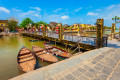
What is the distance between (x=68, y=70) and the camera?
3.33 meters

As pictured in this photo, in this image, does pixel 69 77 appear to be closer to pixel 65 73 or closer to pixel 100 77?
pixel 65 73

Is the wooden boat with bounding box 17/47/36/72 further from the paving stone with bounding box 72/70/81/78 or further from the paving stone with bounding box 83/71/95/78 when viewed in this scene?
the paving stone with bounding box 83/71/95/78

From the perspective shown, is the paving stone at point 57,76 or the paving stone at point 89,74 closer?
the paving stone at point 57,76

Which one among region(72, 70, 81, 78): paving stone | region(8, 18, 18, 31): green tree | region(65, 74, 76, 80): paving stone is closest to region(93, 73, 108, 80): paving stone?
region(72, 70, 81, 78): paving stone

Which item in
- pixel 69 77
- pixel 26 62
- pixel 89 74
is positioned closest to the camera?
pixel 69 77

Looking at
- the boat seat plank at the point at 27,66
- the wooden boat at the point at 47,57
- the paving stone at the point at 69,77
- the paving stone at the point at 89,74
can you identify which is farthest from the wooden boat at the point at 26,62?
the paving stone at the point at 89,74

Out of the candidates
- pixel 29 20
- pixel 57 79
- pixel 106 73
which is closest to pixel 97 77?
pixel 106 73

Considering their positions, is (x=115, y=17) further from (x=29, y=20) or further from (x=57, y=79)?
(x=29, y=20)

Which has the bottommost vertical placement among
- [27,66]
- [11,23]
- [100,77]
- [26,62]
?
[27,66]

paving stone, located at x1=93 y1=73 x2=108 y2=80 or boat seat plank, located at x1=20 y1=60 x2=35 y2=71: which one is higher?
paving stone, located at x1=93 y1=73 x2=108 y2=80

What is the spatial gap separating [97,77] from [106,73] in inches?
25.9

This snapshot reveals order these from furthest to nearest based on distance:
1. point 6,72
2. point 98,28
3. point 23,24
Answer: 1. point 23,24
2. point 98,28
3. point 6,72

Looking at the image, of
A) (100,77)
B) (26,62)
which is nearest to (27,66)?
(26,62)

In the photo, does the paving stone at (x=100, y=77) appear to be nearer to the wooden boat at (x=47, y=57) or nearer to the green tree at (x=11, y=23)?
the wooden boat at (x=47, y=57)
